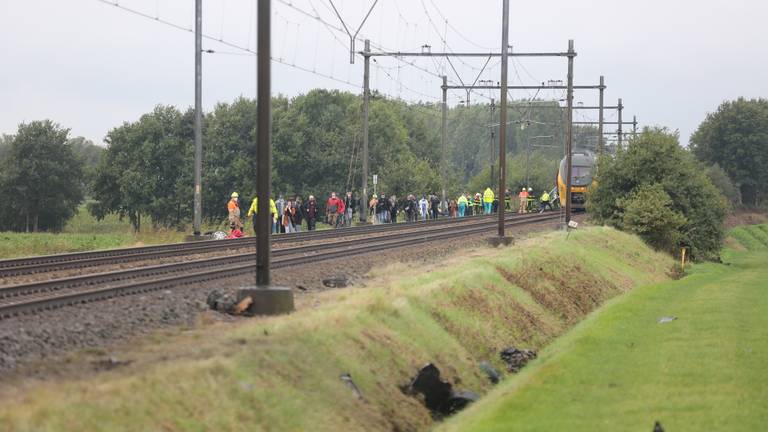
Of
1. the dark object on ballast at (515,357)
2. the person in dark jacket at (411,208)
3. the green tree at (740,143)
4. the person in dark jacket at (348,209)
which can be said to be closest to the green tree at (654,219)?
the person in dark jacket at (348,209)

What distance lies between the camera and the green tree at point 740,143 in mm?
118688

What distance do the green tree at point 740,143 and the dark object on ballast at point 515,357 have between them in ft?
352

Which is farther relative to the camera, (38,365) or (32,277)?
(32,277)

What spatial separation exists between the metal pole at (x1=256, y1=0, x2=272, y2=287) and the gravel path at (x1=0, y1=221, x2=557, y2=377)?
39.1 inches

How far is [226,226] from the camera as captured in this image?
7800 centimetres

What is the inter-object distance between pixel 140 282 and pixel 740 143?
11040cm

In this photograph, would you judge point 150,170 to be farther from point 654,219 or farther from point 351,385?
point 351,385

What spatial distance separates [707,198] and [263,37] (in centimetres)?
3943

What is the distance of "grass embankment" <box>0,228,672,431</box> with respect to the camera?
8.51 meters

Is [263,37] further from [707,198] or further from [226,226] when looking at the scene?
[226,226]

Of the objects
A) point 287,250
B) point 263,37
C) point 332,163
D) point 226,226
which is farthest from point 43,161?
point 263,37

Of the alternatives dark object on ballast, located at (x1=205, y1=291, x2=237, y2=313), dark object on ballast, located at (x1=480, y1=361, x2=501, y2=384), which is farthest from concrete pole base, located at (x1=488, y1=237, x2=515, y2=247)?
dark object on ballast, located at (x1=205, y1=291, x2=237, y2=313)

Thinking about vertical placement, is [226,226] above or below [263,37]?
below

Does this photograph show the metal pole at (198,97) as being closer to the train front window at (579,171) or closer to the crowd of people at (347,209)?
the crowd of people at (347,209)
